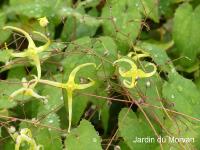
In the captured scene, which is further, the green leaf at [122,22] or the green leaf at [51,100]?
the green leaf at [122,22]

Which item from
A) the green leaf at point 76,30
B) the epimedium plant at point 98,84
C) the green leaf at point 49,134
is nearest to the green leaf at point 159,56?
the epimedium plant at point 98,84

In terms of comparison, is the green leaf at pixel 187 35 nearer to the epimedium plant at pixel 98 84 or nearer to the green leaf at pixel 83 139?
the epimedium plant at pixel 98 84

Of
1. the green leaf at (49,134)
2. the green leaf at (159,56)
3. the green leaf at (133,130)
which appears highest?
the green leaf at (159,56)

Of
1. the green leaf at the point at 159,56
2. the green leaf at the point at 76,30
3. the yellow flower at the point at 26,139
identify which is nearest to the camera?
the yellow flower at the point at 26,139

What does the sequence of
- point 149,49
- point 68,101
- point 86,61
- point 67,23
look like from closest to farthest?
1. point 68,101
2. point 86,61
3. point 149,49
4. point 67,23


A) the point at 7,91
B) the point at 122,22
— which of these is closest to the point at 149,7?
the point at 122,22

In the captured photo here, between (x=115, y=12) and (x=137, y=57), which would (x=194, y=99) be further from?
(x=115, y=12)

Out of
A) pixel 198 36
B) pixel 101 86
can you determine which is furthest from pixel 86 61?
pixel 198 36
